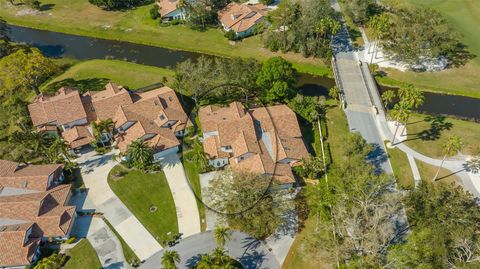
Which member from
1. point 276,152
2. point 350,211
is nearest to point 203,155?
point 276,152

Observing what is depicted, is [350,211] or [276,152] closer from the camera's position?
[350,211]

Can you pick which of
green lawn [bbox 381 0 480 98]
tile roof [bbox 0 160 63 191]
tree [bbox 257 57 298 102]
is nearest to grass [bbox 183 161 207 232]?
tree [bbox 257 57 298 102]

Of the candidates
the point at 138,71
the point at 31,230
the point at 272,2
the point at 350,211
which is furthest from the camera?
the point at 272,2

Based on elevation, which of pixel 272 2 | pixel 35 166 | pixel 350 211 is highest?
pixel 272 2

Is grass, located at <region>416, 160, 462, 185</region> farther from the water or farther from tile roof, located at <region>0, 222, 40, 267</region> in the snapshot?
tile roof, located at <region>0, 222, 40, 267</region>

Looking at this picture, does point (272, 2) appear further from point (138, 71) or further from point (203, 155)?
point (203, 155)

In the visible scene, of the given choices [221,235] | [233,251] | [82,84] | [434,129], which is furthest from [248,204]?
[82,84]

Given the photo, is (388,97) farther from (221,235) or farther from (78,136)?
(78,136)
